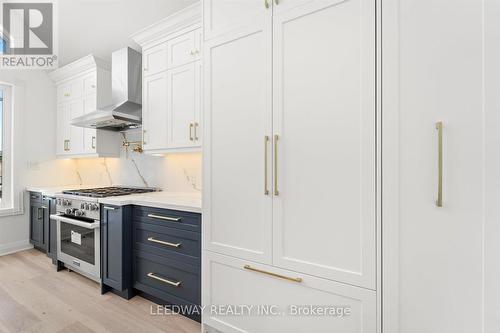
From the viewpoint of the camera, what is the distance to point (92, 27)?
2.81 m

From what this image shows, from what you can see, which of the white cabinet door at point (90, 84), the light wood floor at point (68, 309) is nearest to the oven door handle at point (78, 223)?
the light wood floor at point (68, 309)

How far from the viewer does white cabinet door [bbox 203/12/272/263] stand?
1.48m

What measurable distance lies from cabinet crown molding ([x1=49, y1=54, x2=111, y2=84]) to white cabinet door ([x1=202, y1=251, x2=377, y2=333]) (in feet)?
9.43

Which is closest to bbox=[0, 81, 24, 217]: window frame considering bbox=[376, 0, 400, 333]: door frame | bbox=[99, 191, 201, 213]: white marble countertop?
A: bbox=[99, 191, 201, 213]: white marble countertop

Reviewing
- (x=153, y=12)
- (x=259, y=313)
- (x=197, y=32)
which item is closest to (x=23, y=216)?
(x=153, y=12)

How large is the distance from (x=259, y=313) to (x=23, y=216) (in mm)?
3841

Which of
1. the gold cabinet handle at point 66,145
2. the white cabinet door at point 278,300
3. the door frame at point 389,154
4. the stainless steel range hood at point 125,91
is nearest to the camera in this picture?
the door frame at point 389,154

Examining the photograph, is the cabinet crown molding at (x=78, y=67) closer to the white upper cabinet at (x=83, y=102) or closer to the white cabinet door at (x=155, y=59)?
the white upper cabinet at (x=83, y=102)

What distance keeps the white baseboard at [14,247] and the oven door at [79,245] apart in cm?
129

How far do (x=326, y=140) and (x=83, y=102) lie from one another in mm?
3408

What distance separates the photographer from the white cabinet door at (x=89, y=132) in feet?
10.6

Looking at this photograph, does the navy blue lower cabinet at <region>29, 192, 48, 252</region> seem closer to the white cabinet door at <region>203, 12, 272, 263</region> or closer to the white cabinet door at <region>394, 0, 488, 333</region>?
the white cabinet door at <region>203, 12, 272, 263</region>

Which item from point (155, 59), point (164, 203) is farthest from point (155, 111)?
point (164, 203)

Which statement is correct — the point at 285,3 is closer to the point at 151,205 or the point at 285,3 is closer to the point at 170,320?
the point at 151,205
